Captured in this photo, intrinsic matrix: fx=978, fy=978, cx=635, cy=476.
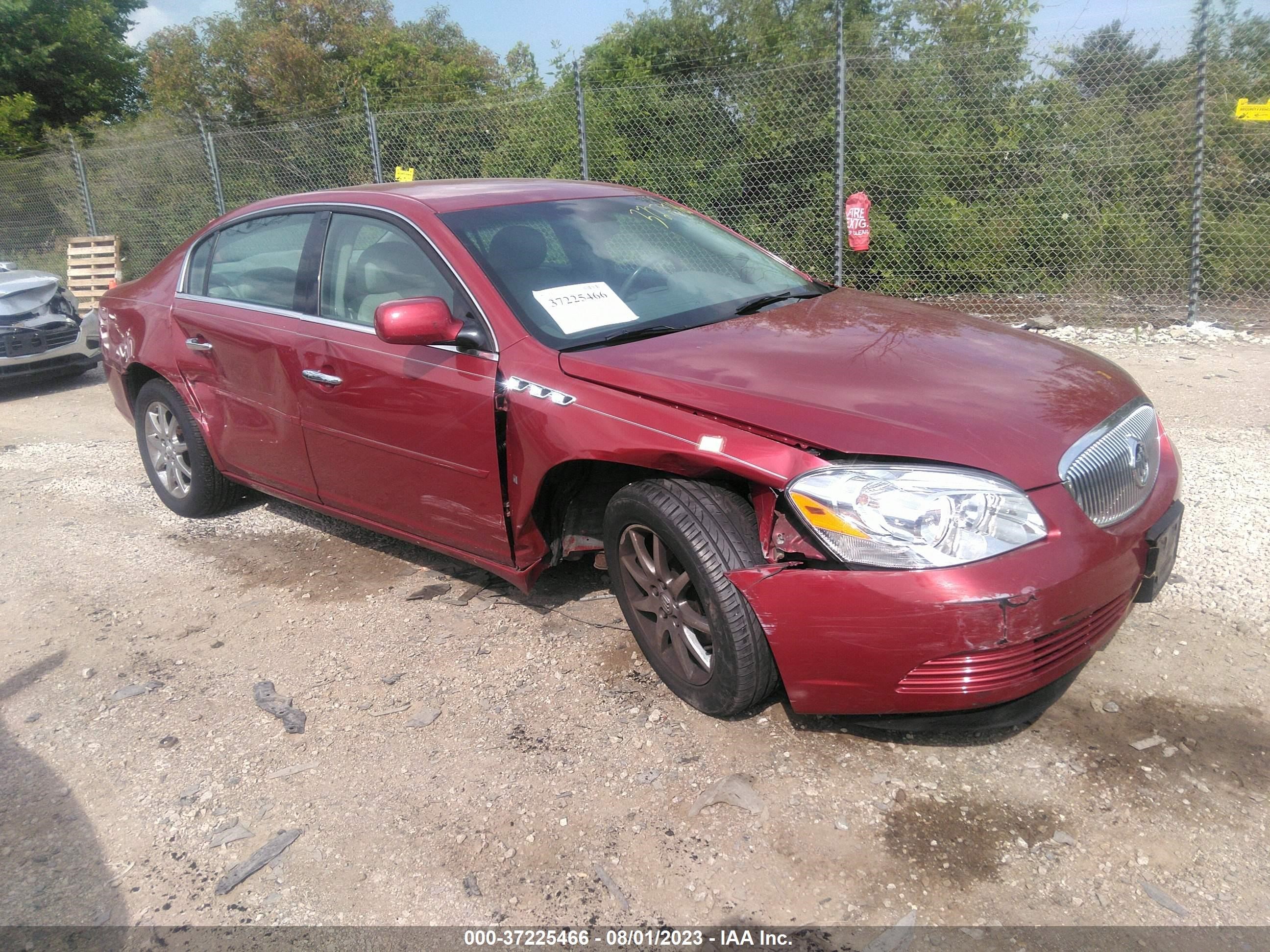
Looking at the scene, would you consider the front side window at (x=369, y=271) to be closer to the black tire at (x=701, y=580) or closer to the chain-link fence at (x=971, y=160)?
the black tire at (x=701, y=580)

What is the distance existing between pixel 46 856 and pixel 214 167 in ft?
41.8

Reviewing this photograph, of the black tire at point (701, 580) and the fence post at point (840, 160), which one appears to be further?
the fence post at point (840, 160)

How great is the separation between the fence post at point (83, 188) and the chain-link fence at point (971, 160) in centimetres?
646

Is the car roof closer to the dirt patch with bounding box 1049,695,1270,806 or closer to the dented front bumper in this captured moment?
the dented front bumper

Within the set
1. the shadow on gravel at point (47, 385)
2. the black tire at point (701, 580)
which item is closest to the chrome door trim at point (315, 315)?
the black tire at point (701, 580)

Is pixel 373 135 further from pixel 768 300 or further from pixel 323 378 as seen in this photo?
pixel 768 300

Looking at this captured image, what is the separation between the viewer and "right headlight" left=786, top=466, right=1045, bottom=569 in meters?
2.45

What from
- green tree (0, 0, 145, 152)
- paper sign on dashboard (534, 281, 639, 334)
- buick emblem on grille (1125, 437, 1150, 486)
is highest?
green tree (0, 0, 145, 152)

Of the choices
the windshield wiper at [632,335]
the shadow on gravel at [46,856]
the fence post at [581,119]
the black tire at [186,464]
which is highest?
the fence post at [581,119]

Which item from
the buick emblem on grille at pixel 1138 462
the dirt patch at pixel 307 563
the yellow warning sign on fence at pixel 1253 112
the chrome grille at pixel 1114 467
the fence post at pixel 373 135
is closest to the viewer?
the chrome grille at pixel 1114 467

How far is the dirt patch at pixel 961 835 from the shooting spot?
7.89ft

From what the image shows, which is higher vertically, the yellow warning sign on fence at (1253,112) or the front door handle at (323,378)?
the yellow warning sign on fence at (1253,112)

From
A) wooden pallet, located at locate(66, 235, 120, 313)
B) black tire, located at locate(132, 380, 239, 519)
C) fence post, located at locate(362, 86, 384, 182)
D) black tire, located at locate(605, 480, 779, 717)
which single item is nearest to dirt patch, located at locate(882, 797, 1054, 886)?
black tire, located at locate(605, 480, 779, 717)

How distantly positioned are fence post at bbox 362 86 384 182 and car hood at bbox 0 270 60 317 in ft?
13.2
